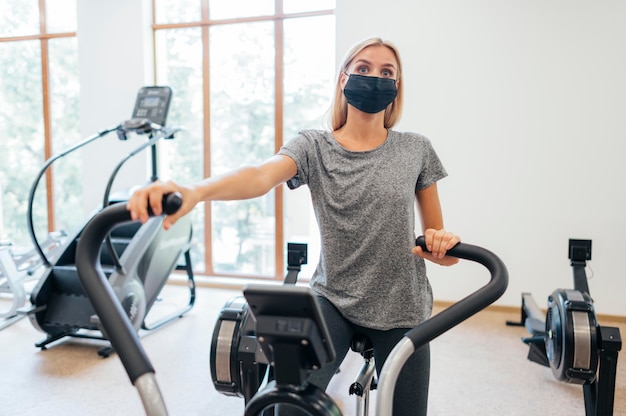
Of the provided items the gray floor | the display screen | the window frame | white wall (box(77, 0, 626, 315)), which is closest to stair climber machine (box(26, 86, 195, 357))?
the display screen

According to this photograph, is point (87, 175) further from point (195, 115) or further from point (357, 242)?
point (357, 242)

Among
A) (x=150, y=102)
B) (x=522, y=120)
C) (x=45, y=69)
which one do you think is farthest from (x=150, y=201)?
(x=45, y=69)

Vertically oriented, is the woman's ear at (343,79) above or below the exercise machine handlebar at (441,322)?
above

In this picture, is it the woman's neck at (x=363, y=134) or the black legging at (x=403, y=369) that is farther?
the woman's neck at (x=363, y=134)

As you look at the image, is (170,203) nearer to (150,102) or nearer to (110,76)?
(150,102)

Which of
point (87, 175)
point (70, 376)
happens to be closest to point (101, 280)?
point (70, 376)

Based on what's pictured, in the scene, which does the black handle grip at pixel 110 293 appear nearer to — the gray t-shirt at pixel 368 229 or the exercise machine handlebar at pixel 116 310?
the exercise machine handlebar at pixel 116 310

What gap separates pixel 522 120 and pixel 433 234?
340cm

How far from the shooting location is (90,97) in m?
5.12

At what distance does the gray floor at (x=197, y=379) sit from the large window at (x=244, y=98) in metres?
1.56

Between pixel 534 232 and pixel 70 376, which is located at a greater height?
pixel 534 232

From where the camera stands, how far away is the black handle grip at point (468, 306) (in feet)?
3.33

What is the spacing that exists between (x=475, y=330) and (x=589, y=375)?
1.60 m

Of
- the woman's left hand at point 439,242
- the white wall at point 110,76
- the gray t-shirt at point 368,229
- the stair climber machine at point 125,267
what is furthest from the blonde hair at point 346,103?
the white wall at point 110,76
